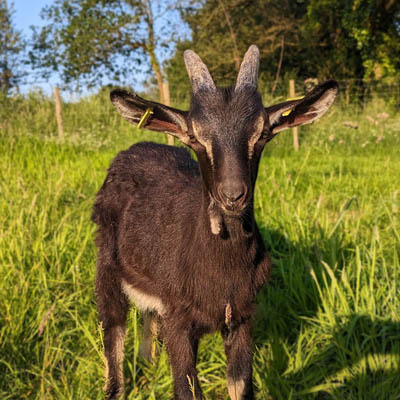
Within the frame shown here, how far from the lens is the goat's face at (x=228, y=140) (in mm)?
1914

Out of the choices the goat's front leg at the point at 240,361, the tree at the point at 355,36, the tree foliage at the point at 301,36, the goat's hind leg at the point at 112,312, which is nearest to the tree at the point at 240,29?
the tree foliage at the point at 301,36

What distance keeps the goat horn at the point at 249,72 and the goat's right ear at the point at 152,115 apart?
0.34 m

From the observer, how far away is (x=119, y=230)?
126 inches

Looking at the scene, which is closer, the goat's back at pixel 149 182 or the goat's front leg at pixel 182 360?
the goat's front leg at pixel 182 360

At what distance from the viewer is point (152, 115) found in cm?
237

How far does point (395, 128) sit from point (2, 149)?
31.6ft

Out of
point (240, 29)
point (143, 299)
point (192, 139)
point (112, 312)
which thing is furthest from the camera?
point (240, 29)

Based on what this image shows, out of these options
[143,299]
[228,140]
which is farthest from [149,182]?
[228,140]

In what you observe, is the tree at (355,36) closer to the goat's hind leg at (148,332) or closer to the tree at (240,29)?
the tree at (240,29)

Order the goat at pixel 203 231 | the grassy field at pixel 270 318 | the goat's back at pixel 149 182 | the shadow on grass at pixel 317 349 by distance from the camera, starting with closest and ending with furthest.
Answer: the goat at pixel 203 231 → the shadow on grass at pixel 317 349 → the grassy field at pixel 270 318 → the goat's back at pixel 149 182

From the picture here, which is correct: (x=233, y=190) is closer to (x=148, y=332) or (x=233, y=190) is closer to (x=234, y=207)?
(x=234, y=207)

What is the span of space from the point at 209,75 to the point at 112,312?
5.92ft

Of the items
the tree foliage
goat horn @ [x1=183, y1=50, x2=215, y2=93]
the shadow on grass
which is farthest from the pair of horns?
the tree foliage

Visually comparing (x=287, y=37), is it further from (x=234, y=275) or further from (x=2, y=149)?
(x=234, y=275)
